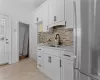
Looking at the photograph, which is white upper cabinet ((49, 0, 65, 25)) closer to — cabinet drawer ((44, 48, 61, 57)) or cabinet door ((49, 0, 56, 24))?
cabinet door ((49, 0, 56, 24))

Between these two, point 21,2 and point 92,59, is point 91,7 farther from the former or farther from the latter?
point 21,2

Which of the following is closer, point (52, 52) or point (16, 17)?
point (52, 52)

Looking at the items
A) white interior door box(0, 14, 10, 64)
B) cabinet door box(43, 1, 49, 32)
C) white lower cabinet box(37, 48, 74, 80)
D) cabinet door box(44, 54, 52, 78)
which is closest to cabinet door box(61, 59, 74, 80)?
white lower cabinet box(37, 48, 74, 80)

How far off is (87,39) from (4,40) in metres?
3.90

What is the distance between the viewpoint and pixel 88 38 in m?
1.10

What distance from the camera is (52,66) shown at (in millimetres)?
2631

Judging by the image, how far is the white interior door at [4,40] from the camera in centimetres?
412

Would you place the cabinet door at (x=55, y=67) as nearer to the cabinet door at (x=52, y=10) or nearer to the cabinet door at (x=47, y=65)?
the cabinet door at (x=47, y=65)

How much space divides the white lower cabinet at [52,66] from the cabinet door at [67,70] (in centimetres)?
19

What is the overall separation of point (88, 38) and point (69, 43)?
1.95 metres

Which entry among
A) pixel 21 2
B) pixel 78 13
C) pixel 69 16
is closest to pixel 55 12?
pixel 69 16

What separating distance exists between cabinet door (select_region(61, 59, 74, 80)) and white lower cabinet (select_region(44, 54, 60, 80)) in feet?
0.63

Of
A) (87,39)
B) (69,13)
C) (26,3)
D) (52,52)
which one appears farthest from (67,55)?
(26,3)

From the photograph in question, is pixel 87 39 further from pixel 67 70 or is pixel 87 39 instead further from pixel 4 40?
pixel 4 40
